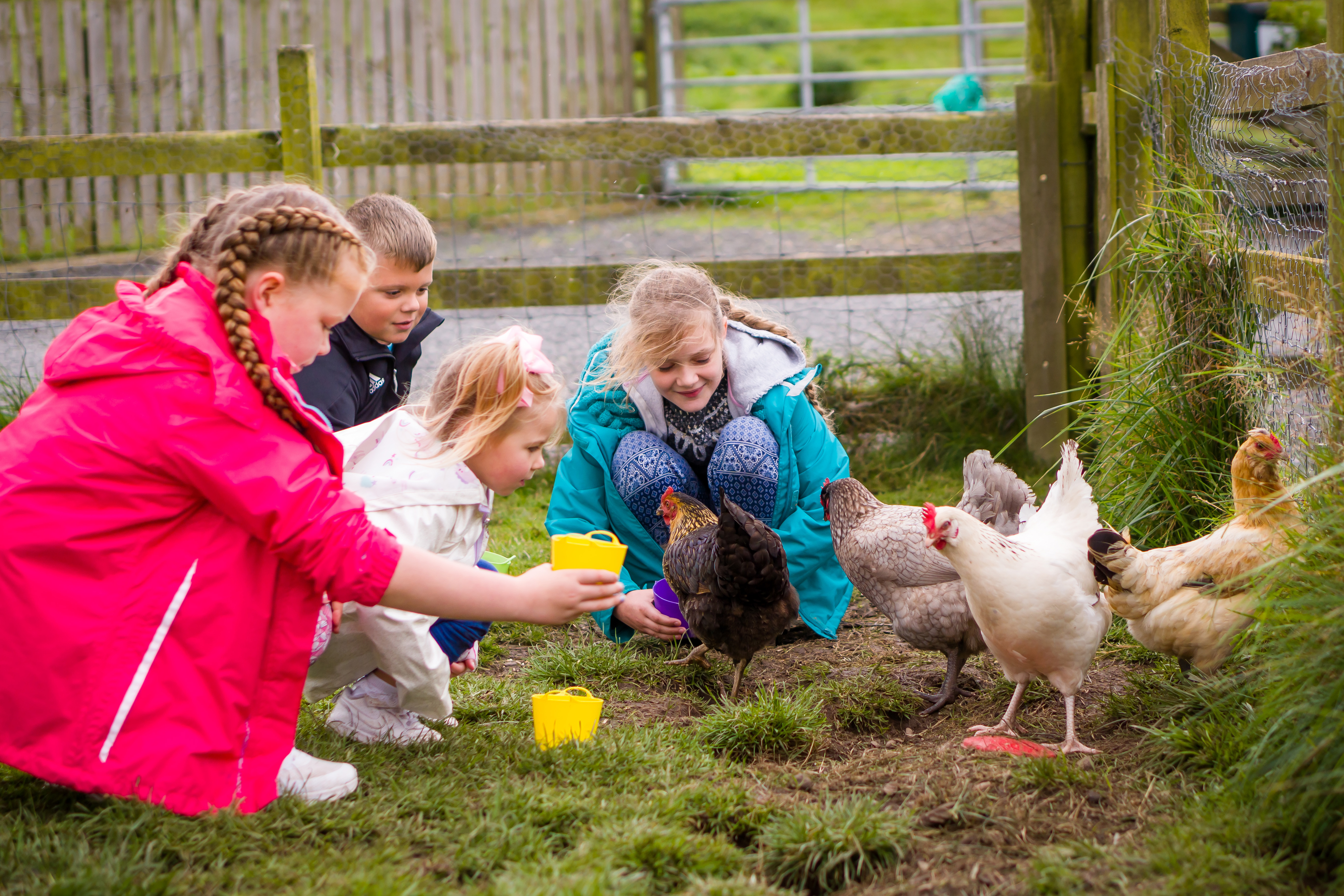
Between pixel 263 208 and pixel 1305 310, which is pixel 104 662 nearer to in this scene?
pixel 263 208

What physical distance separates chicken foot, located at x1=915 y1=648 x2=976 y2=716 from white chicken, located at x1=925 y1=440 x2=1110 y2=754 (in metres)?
0.18

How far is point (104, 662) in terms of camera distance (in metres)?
1.92

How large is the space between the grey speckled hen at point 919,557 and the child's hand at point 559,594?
3.48 feet

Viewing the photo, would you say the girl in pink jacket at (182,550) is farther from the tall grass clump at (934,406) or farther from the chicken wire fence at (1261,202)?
the tall grass clump at (934,406)

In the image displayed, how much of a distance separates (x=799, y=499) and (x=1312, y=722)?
1.89m

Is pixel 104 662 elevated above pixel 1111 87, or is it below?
below

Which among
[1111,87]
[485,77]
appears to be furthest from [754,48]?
[1111,87]

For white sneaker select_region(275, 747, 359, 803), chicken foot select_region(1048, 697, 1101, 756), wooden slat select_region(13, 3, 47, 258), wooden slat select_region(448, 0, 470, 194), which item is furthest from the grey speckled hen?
wooden slat select_region(448, 0, 470, 194)

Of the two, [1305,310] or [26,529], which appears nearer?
[26,529]

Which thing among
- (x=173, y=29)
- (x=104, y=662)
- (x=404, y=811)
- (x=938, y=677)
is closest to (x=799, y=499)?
(x=938, y=677)

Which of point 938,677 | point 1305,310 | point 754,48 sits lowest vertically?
point 938,677

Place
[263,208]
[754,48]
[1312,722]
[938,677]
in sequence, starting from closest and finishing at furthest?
1. [1312,722]
2. [263,208]
3. [938,677]
4. [754,48]

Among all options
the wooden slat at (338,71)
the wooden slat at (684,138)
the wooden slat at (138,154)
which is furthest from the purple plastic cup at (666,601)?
the wooden slat at (338,71)

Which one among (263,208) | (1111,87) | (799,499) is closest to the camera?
(263,208)
